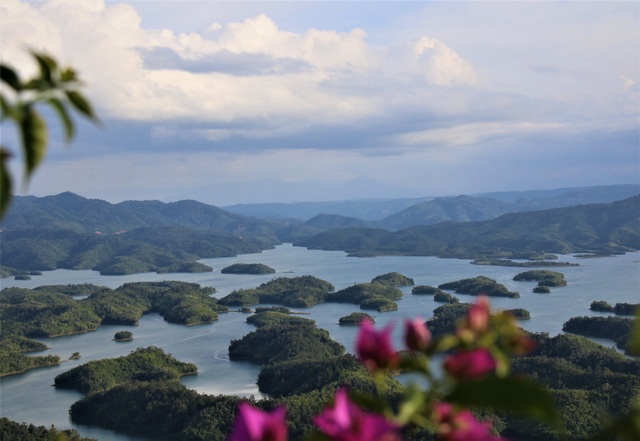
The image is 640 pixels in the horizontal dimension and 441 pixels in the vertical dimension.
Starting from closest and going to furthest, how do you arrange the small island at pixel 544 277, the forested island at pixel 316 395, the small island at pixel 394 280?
the forested island at pixel 316 395 < the small island at pixel 544 277 < the small island at pixel 394 280

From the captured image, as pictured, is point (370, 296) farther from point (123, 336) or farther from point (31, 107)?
point (31, 107)

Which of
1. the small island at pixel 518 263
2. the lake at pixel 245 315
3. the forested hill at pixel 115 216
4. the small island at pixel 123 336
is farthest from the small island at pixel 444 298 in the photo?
the forested hill at pixel 115 216

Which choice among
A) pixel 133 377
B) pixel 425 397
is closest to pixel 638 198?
pixel 133 377

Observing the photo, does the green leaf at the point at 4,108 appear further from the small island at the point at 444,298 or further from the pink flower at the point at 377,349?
the small island at the point at 444,298

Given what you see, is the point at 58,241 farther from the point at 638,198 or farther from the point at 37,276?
the point at 638,198

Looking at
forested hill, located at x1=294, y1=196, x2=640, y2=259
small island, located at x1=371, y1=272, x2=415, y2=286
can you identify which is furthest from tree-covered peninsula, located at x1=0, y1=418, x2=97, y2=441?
forested hill, located at x1=294, y1=196, x2=640, y2=259
